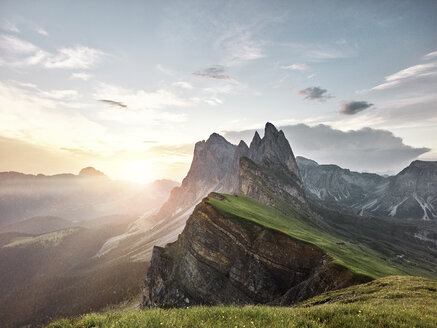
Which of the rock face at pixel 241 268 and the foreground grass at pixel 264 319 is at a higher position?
the foreground grass at pixel 264 319

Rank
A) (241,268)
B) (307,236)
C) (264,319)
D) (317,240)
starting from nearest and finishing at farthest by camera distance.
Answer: (264,319) < (241,268) < (317,240) < (307,236)

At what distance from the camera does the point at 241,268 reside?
46500 millimetres

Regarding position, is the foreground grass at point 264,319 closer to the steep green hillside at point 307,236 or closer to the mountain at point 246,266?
the mountain at point 246,266

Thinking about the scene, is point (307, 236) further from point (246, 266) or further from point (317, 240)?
point (246, 266)

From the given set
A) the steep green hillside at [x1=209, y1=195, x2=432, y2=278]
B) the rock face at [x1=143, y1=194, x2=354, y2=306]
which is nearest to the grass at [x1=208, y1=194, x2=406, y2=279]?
the steep green hillside at [x1=209, y1=195, x2=432, y2=278]

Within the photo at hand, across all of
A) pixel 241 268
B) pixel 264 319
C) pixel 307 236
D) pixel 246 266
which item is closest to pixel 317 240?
pixel 307 236

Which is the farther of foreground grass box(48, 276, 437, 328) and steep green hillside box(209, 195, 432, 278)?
steep green hillside box(209, 195, 432, 278)

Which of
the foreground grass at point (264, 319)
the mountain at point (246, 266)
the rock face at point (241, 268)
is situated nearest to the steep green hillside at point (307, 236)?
the mountain at point (246, 266)

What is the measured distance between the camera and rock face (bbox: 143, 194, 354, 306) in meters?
38.1

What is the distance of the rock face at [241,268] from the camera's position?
3812 centimetres

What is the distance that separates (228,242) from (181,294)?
16658 mm

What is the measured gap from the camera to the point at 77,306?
17712 centimetres

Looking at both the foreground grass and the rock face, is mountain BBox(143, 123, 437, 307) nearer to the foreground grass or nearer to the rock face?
the rock face

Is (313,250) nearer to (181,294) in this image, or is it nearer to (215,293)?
(215,293)
